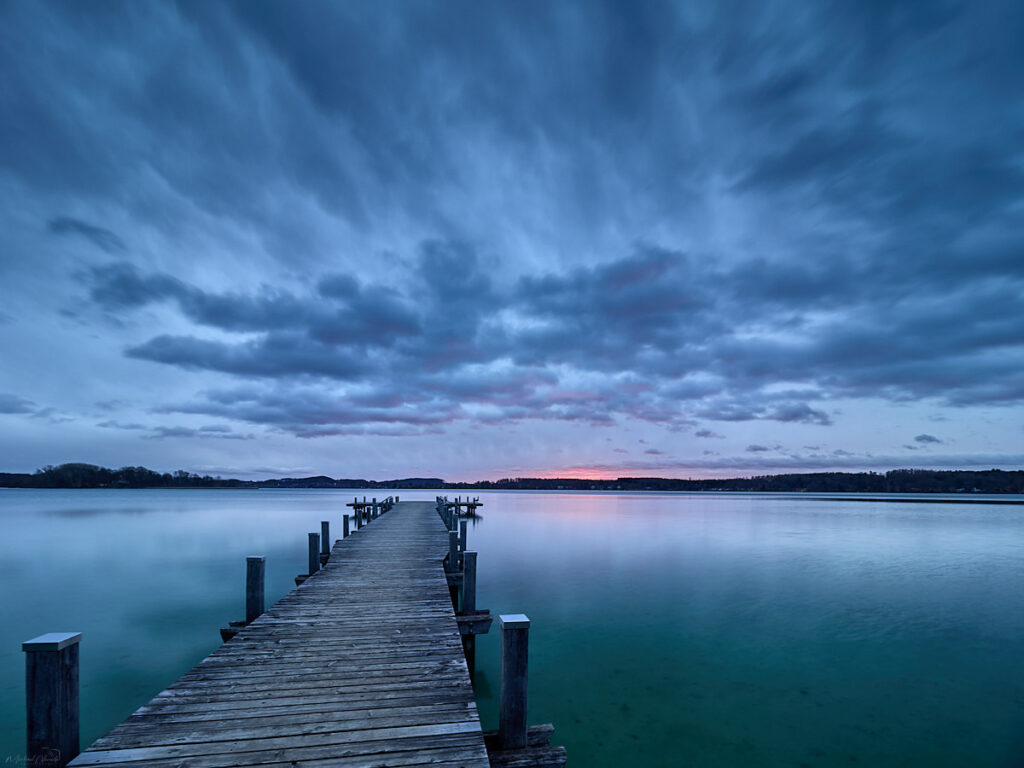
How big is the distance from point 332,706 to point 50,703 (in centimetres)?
235

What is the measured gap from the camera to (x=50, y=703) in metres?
4.18

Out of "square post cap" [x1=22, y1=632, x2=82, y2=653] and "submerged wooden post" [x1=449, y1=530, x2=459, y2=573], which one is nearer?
"square post cap" [x1=22, y1=632, x2=82, y2=653]

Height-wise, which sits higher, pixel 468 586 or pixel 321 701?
pixel 321 701

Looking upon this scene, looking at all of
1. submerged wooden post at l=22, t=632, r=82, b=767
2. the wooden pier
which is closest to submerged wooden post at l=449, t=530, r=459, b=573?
the wooden pier

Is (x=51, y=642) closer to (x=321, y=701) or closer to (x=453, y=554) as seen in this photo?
(x=321, y=701)

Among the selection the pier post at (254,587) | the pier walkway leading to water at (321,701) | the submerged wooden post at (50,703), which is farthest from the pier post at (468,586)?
the submerged wooden post at (50,703)

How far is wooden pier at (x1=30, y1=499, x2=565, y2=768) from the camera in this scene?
14.0ft

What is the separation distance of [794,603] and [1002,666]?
5958 mm

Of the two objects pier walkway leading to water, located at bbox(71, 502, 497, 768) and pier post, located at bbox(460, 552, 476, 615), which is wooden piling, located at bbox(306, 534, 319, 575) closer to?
pier walkway leading to water, located at bbox(71, 502, 497, 768)

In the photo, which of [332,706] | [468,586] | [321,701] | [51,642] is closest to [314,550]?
[468,586]

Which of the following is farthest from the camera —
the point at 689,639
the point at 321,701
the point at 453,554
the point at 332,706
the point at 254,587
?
the point at 689,639

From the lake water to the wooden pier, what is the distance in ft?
12.2

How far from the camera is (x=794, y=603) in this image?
17844 millimetres

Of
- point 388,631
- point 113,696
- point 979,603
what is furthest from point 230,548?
point 979,603
